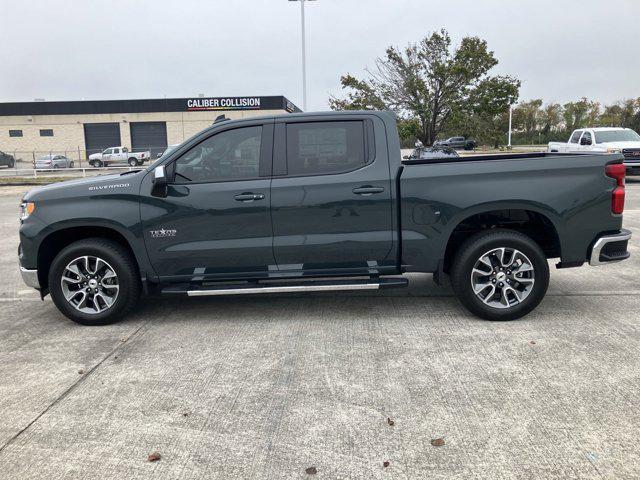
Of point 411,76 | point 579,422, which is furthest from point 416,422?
point 411,76

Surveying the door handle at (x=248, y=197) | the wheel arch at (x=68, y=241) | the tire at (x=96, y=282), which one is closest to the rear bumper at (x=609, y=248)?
the door handle at (x=248, y=197)

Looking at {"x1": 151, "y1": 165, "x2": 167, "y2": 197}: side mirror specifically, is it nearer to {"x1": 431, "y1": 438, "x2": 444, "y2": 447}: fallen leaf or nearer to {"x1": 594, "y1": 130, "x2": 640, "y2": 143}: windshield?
{"x1": 431, "y1": 438, "x2": 444, "y2": 447}: fallen leaf

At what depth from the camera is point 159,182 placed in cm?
479

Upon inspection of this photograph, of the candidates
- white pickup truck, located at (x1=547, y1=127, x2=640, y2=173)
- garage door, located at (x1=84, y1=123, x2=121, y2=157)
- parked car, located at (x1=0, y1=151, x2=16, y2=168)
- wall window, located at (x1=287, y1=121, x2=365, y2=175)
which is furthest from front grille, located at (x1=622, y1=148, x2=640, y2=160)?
garage door, located at (x1=84, y1=123, x2=121, y2=157)

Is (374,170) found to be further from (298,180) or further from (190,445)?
(190,445)

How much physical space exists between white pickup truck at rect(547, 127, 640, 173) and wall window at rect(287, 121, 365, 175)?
49.0ft

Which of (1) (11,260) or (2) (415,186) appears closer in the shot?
(2) (415,186)

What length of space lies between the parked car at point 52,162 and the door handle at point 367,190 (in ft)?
116

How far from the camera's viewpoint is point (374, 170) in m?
4.85

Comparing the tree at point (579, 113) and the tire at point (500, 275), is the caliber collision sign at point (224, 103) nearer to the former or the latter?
the tree at point (579, 113)

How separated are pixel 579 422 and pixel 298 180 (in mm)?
2951

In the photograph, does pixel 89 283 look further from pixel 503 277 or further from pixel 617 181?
pixel 617 181

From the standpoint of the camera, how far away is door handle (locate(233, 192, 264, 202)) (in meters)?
4.82

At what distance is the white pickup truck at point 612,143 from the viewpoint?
708 inches
